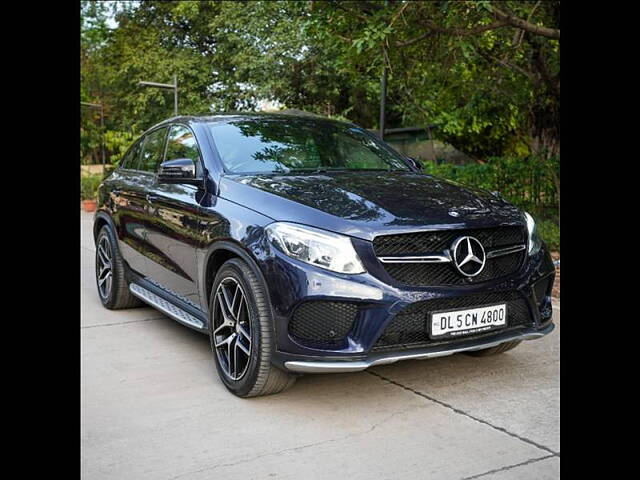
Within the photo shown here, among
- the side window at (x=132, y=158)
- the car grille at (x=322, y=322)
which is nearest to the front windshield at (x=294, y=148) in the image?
the car grille at (x=322, y=322)

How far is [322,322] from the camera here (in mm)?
3533

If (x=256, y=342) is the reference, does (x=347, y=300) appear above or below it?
above

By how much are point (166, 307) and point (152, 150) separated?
4.86 feet

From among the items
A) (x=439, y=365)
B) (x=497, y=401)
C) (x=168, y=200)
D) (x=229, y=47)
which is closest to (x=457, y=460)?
(x=497, y=401)

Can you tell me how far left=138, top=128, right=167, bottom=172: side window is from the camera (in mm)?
5625

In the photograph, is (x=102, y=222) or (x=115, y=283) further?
(x=102, y=222)

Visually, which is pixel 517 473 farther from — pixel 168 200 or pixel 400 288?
pixel 168 200

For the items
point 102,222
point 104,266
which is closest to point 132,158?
point 102,222

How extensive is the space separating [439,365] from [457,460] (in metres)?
1.39

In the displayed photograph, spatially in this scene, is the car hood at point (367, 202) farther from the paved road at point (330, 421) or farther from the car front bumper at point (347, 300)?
the paved road at point (330, 421)

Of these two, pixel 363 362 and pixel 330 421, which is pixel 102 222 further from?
pixel 363 362

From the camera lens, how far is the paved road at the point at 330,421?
124 inches

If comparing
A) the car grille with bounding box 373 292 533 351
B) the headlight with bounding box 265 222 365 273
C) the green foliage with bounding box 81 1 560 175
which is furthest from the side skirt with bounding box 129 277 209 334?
the green foliage with bounding box 81 1 560 175

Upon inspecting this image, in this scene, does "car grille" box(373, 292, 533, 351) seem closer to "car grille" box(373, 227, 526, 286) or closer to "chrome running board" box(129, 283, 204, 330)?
"car grille" box(373, 227, 526, 286)
